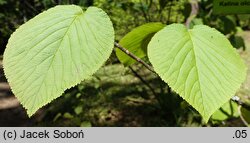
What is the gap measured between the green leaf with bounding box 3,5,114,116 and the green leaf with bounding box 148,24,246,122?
0.06m

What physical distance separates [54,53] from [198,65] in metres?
0.15

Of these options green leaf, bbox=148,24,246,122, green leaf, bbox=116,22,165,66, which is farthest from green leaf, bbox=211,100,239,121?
green leaf, bbox=148,24,246,122

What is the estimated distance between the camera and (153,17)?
370 cm

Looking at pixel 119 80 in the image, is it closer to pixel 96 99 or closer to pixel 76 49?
pixel 96 99

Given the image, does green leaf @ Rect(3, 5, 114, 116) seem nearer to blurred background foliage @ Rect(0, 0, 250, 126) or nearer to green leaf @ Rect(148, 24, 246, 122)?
green leaf @ Rect(148, 24, 246, 122)

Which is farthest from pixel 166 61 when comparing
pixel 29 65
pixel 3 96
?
pixel 3 96

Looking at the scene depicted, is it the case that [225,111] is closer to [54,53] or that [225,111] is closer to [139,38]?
[139,38]

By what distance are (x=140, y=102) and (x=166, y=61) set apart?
3560 mm

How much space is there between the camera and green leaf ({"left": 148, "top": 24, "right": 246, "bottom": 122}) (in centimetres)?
36

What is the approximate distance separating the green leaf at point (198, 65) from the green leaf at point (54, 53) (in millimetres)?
61

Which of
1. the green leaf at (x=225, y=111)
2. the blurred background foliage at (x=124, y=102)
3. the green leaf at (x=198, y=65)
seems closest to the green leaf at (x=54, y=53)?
the green leaf at (x=198, y=65)

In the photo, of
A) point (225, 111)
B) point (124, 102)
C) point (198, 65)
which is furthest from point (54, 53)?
point (124, 102)

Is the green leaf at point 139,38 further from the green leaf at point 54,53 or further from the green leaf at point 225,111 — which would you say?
the green leaf at point 225,111

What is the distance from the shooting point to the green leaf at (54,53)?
355 mm
